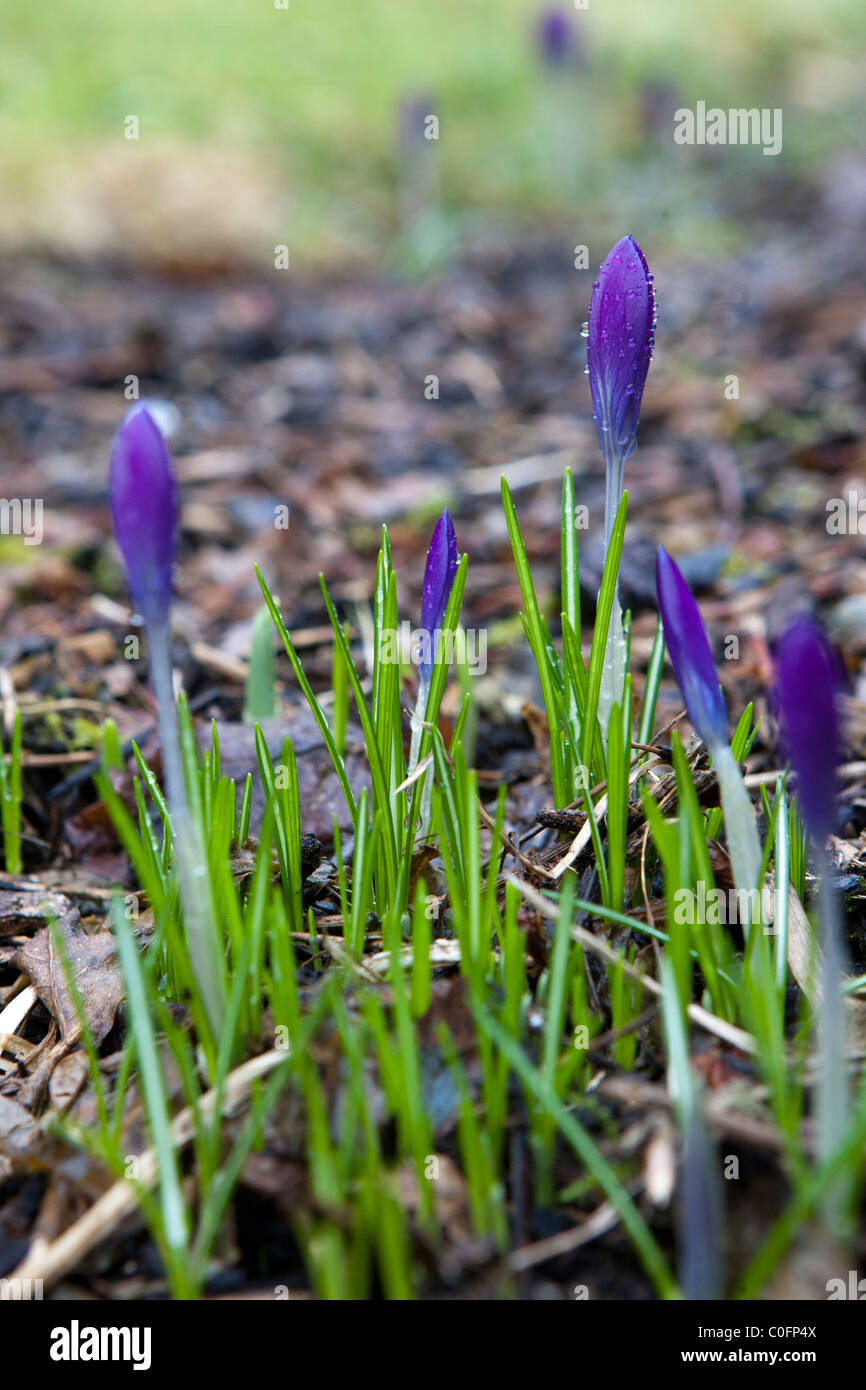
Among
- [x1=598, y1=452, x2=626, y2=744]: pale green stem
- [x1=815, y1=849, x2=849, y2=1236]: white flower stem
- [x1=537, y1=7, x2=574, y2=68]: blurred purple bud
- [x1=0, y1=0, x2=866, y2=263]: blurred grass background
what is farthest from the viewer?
[x1=537, y1=7, x2=574, y2=68]: blurred purple bud

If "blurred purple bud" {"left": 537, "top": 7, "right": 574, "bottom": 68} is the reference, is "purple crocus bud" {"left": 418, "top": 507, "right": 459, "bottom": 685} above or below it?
below

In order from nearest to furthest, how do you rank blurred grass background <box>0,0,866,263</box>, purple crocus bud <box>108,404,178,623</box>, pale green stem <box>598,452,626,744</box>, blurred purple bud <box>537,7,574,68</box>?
purple crocus bud <box>108,404,178,623</box> → pale green stem <box>598,452,626,744</box> → blurred grass background <box>0,0,866,263</box> → blurred purple bud <box>537,7,574,68</box>

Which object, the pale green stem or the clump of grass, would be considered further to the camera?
the pale green stem

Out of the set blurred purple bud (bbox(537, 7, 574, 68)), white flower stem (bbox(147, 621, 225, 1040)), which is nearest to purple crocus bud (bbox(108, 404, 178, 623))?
white flower stem (bbox(147, 621, 225, 1040))

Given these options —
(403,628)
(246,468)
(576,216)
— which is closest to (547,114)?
(576,216)

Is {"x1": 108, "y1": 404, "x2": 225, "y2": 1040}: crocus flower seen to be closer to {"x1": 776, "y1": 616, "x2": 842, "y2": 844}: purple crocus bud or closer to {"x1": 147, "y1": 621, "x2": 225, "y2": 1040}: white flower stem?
{"x1": 147, "y1": 621, "x2": 225, "y2": 1040}: white flower stem

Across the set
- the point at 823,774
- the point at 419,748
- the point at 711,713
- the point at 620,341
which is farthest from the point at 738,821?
the point at 620,341
